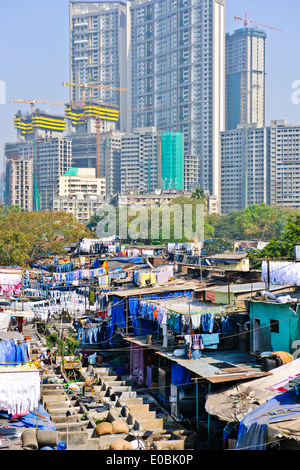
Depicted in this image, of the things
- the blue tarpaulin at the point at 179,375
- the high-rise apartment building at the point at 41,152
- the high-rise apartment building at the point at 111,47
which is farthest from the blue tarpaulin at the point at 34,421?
the high-rise apartment building at the point at 111,47

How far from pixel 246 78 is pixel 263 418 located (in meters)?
178

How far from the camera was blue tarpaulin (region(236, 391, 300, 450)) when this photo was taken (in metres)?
11.5

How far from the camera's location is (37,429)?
12.8m

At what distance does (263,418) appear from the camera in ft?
38.6

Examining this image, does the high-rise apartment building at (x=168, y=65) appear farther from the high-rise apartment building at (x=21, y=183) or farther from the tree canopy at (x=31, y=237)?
the tree canopy at (x=31, y=237)

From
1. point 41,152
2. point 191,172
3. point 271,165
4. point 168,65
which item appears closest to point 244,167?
point 271,165

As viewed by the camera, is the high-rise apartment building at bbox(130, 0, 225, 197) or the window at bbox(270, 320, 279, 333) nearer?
the window at bbox(270, 320, 279, 333)

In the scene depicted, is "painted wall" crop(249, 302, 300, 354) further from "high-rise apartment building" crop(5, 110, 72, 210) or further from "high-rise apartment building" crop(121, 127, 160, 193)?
"high-rise apartment building" crop(5, 110, 72, 210)

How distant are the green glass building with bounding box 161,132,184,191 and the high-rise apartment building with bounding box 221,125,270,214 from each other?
12972 mm

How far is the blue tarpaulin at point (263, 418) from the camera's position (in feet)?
37.6

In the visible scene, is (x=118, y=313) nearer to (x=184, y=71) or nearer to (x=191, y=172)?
→ (x=191, y=172)

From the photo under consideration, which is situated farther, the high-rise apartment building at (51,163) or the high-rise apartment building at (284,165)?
the high-rise apartment building at (51,163)

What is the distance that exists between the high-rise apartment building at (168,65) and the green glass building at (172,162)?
9.72 m

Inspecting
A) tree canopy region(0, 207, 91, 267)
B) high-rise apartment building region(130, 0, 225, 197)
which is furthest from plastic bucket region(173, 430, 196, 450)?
high-rise apartment building region(130, 0, 225, 197)
